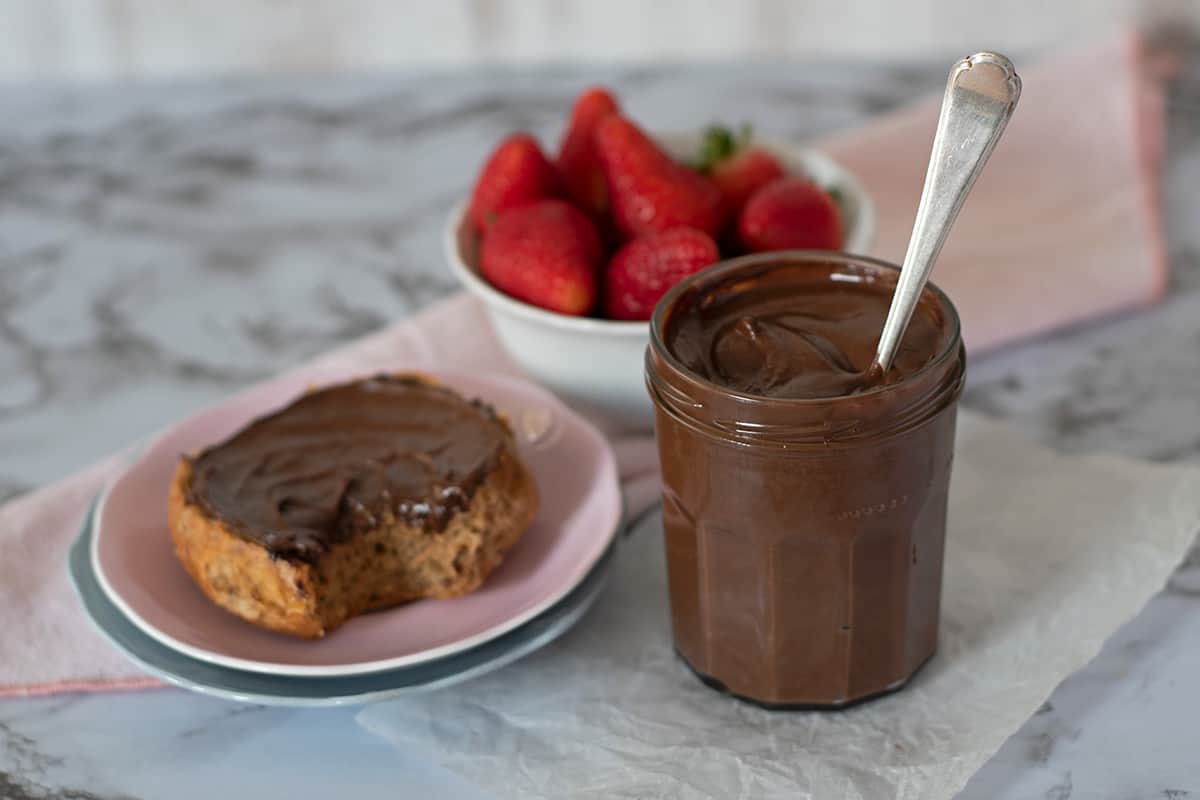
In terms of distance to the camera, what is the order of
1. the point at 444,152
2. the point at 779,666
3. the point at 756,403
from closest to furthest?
the point at 756,403 → the point at 779,666 → the point at 444,152

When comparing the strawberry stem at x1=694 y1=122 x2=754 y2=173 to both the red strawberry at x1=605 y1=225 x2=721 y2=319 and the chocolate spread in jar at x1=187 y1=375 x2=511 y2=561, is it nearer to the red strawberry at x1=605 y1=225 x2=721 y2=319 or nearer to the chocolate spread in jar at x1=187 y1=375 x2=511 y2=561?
the red strawberry at x1=605 y1=225 x2=721 y2=319

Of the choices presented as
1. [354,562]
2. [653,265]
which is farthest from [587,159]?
[354,562]

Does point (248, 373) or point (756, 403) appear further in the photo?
point (248, 373)

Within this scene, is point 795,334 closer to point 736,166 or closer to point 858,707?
point 858,707

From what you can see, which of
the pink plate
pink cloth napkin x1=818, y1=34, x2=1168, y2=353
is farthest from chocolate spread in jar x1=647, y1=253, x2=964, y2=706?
pink cloth napkin x1=818, y1=34, x2=1168, y2=353

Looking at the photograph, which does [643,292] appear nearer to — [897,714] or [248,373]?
[897,714]

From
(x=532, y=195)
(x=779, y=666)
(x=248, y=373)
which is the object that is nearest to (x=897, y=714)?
(x=779, y=666)
